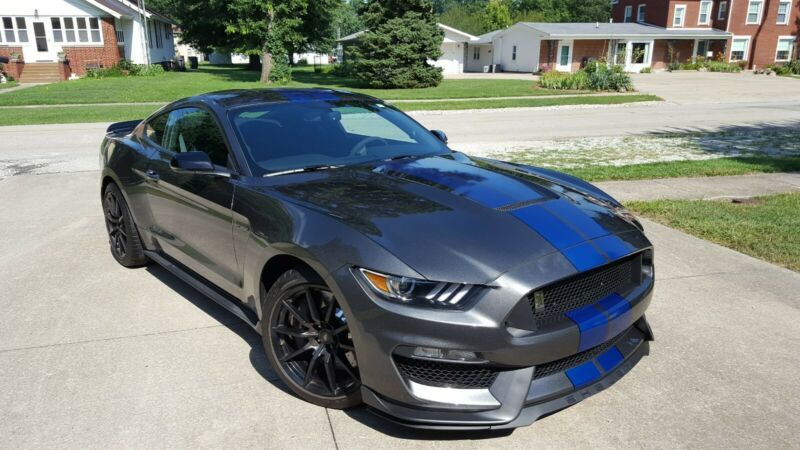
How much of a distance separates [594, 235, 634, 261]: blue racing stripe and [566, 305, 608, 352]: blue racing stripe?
0.30 m

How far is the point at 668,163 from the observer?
33.8 ft

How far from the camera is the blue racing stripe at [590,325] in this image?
9.25 ft

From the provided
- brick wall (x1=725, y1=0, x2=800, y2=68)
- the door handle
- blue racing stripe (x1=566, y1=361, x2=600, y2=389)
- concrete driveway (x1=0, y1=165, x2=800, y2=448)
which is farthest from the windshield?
brick wall (x1=725, y1=0, x2=800, y2=68)

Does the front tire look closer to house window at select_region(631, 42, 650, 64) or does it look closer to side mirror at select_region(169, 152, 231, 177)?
side mirror at select_region(169, 152, 231, 177)

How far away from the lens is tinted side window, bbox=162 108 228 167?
4.12 m

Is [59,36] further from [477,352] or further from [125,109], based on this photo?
[477,352]

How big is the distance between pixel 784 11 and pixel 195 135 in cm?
6200

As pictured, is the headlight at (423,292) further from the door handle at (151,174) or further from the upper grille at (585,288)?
the door handle at (151,174)

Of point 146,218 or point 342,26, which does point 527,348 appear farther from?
point 342,26

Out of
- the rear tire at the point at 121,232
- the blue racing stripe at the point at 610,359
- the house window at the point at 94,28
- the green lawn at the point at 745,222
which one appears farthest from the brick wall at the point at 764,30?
the blue racing stripe at the point at 610,359

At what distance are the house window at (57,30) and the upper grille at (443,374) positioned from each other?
45302mm

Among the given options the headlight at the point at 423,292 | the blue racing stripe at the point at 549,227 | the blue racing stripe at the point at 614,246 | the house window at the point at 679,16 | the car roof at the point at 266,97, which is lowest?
the headlight at the point at 423,292

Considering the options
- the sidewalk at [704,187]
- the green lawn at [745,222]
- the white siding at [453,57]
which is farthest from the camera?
the white siding at [453,57]

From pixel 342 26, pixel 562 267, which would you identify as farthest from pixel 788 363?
pixel 342 26
